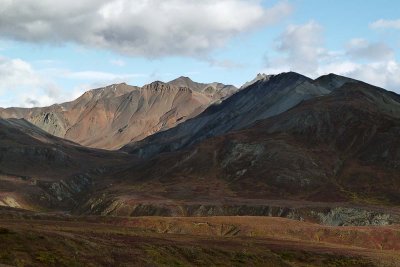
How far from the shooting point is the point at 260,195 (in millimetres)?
172375

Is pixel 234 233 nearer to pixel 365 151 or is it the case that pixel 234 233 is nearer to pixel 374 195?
pixel 374 195

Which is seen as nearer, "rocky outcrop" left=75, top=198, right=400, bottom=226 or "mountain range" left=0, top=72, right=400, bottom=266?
"mountain range" left=0, top=72, right=400, bottom=266

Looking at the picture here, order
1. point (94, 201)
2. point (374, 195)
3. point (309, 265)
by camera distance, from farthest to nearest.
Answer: point (94, 201) → point (374, 195) → point (309, 265)

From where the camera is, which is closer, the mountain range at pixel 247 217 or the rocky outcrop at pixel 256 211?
the mountain range at pixel 247 217

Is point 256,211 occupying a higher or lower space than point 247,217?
lower

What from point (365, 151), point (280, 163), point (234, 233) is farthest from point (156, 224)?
point (365, 151)

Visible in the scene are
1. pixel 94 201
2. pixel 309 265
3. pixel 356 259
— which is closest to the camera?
pixel 309 265

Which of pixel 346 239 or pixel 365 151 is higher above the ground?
pixel 365 151

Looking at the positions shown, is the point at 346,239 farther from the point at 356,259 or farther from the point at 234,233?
the point at 356,259

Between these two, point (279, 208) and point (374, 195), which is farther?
point (374, 195)

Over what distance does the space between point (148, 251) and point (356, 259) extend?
89.9 feet

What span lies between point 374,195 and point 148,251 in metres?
122

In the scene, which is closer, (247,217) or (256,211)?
(247,217)

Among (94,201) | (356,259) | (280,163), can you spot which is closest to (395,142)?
(280,163)
